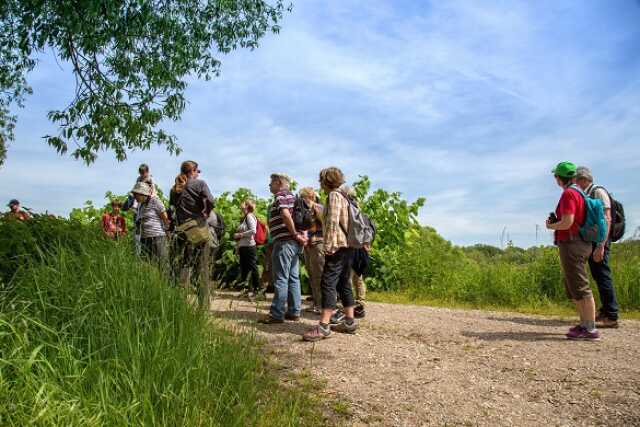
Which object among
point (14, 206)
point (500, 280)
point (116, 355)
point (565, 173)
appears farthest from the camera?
point (500, 280)

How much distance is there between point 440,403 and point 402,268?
856 centimetres

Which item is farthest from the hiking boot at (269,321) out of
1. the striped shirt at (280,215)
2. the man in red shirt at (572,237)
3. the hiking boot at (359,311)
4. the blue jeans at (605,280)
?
the blue jeans at (605,280)

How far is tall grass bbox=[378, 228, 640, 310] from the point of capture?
441 inches

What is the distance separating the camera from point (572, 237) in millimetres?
6891

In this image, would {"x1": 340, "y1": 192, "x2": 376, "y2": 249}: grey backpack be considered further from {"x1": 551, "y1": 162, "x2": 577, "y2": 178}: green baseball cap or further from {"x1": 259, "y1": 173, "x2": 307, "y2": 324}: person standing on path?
{"x1": 551, "y1": 162, "x2": 577, "y2": 178}: green baseball cap

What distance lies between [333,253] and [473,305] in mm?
6133

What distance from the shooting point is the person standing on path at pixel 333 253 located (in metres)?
6.57

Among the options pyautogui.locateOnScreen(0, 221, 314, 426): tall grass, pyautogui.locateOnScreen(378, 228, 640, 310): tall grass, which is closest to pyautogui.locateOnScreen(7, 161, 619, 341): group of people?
pyautogui.locateOnScreen(0, 221, 314, 426): tall grass

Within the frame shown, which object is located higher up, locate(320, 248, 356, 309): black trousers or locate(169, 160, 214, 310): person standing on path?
locate(169, 160, 214, 310): person standing on path

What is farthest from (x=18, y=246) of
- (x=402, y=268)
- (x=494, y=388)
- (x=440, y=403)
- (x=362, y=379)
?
(x=402, y=268)

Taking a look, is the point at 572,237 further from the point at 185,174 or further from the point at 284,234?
the point at 185,174

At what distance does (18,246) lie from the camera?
5.50 m

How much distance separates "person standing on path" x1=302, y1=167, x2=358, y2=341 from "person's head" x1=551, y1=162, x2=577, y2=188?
261 cm

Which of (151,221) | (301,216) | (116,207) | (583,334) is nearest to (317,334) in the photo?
(301,216)
